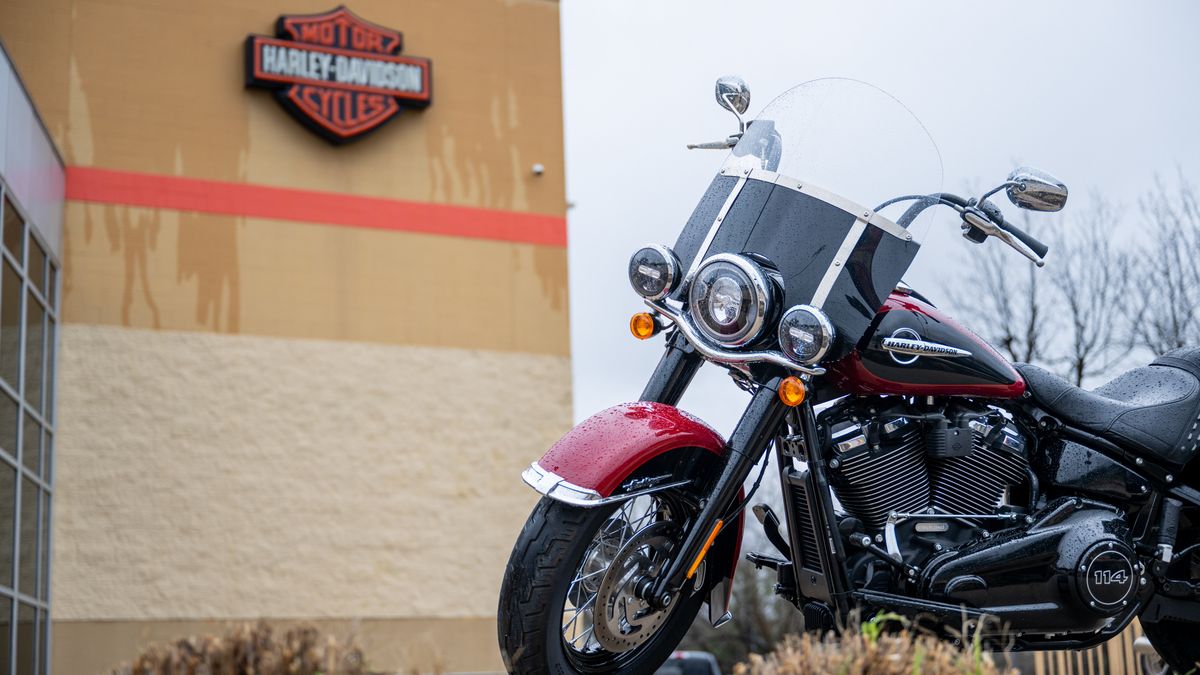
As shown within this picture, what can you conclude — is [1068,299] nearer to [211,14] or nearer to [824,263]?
[211,14]

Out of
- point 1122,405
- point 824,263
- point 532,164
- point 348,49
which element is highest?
point 348,49

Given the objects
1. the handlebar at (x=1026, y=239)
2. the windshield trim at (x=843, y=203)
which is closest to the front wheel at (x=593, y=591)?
the windshield trim at (x=843, y=203)

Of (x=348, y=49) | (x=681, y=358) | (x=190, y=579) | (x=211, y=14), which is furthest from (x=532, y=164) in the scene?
(x=681, y=358)

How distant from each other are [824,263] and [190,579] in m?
13.2

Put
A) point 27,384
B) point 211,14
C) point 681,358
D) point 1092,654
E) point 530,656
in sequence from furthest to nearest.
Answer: point 211,14 → point 27,384 → point 1092,654 → point 681,358 → point 530,656

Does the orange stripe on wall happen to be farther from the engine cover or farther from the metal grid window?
the engine cover

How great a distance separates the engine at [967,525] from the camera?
4738mm

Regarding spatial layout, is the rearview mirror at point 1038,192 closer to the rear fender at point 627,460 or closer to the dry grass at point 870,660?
the rear fender at point 627,460

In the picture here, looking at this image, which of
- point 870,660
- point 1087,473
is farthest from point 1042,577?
point 870,660

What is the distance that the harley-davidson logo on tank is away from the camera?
688 inches

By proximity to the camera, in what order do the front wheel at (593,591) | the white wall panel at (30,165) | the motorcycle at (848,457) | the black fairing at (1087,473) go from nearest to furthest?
the front wheel at (593,591) → the motorcycle at (848,457) → the black fairing at (1087,473) → the white wall panel at (30,165)

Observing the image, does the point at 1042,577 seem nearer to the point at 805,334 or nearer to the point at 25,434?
the point at 805,334

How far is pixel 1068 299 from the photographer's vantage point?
19.9 metres

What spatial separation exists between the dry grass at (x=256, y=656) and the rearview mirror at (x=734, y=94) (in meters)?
3.19
